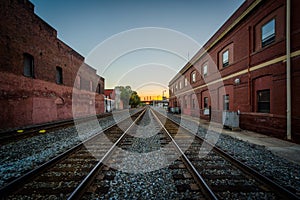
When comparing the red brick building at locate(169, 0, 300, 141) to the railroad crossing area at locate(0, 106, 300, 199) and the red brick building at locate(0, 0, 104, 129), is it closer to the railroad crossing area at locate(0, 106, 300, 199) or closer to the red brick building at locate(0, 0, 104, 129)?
the railroad crossing area at locate(0, 106, 300, 199)

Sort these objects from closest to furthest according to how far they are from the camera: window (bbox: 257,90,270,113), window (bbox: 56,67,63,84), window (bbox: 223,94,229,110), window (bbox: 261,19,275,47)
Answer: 1. window (bbox: 261,19,275,47)
2. window (bbox: 257,90,270,113)
3. window (bbox: 223,94,229,110)
4. window (bbox: 56,67,63,84)

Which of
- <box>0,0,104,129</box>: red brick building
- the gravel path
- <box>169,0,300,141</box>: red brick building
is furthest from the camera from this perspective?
<box>0,0,104,129</box>: red brick building

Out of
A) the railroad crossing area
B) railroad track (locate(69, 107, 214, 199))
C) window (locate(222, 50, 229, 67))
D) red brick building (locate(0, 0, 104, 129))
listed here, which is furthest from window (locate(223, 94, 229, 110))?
red brick building (locate(0, 0, 104, 129))

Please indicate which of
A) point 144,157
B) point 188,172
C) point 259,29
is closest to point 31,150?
point 144,157

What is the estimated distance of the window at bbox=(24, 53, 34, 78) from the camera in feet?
36.8

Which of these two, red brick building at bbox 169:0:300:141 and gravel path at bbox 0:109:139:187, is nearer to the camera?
gravel path at bbox 0:109:139:187

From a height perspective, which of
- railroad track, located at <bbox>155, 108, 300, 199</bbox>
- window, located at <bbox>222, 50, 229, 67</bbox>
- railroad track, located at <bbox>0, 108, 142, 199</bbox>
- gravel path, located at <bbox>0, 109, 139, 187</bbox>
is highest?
window, located at <bbox>222, 50, 229, 67</bbox>

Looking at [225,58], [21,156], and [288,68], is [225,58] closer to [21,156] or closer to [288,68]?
[288,68]

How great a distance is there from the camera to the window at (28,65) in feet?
36.8

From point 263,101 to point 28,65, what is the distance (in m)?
16.4

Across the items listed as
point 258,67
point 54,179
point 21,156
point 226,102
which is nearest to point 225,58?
point 226,102

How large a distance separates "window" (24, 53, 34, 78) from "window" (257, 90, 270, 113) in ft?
52.7

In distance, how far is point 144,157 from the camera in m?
4.48

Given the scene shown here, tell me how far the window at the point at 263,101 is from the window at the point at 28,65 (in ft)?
52.7
